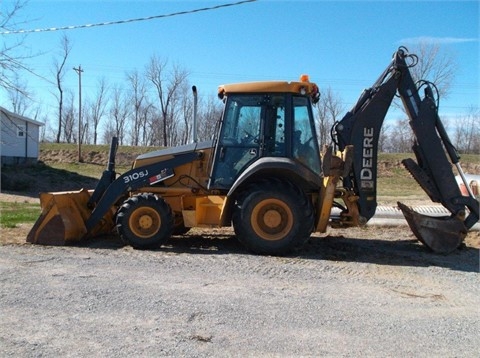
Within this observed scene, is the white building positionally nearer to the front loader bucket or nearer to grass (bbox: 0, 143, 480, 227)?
grass (bbox: 0, 143, 480, 227)

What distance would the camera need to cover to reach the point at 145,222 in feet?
27.9

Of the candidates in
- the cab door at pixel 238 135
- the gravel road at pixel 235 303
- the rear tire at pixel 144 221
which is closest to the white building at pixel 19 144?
the rear tire at pixel 144 221

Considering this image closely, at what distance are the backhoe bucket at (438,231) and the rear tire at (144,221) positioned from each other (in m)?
3.99

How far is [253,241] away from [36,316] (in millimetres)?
→ 3868

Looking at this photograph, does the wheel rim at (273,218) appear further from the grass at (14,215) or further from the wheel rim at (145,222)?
the grass at (14,215)

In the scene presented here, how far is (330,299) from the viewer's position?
5641 millimetres

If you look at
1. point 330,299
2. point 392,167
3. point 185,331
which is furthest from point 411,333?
point 392,167

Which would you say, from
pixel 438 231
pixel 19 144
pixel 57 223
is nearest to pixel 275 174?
pixel 438 231

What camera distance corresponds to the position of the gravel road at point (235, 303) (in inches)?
169

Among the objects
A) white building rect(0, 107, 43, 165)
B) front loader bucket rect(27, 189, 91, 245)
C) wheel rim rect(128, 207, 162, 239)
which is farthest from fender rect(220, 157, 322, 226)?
white building rect(0, 107, 43, 165)

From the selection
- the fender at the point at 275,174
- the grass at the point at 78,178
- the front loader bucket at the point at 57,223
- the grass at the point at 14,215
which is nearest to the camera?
the fender at the point at 275,174

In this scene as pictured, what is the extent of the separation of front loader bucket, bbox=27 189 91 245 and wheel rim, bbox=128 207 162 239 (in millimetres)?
1140

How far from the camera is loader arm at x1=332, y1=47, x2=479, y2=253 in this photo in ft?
27.3

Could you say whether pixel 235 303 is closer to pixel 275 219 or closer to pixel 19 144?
pixel 275 219
